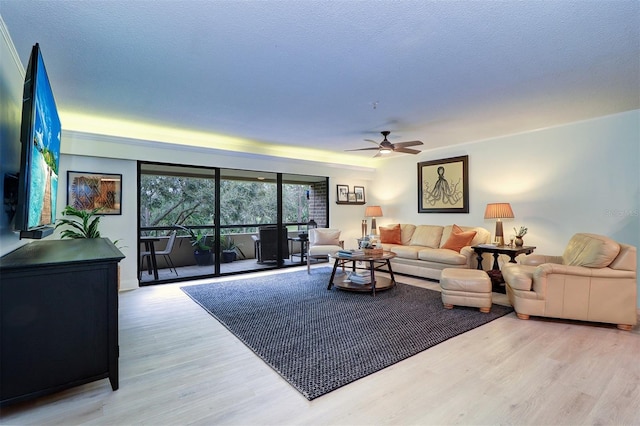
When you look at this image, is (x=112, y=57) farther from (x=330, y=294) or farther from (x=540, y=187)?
(x=540, y=187)

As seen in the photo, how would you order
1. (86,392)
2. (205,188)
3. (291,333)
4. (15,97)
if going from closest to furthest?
1. (86,392)
2. (15,97)
3. (291,333)
4. (205,188)

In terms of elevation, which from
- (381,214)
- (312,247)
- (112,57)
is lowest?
(312,247)

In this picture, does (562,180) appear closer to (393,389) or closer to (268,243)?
(393,389)

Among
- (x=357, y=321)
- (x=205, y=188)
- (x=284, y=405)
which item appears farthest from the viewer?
(x=205, y=188)

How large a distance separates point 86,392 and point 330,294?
287 centimetres

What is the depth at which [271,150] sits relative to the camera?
6168 millimetres

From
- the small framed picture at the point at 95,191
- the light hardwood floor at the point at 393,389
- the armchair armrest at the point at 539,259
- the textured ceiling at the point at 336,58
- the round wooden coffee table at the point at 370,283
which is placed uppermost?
the textured ceiling at the point at 336,58

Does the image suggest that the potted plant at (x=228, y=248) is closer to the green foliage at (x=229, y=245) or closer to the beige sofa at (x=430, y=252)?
the green foliage at (x=229, y=245)

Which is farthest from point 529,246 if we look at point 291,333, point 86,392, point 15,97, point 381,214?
point 15,97

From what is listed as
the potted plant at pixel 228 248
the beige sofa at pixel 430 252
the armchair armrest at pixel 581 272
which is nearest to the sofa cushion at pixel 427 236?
the beige sofa at pixel 430 252

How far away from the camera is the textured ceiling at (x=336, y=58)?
1.92 metres

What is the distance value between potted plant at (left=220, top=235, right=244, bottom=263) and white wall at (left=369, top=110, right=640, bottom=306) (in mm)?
4623

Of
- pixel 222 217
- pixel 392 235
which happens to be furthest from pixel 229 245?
pixel 392 235

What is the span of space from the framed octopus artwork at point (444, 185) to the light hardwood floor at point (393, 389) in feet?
10.5
